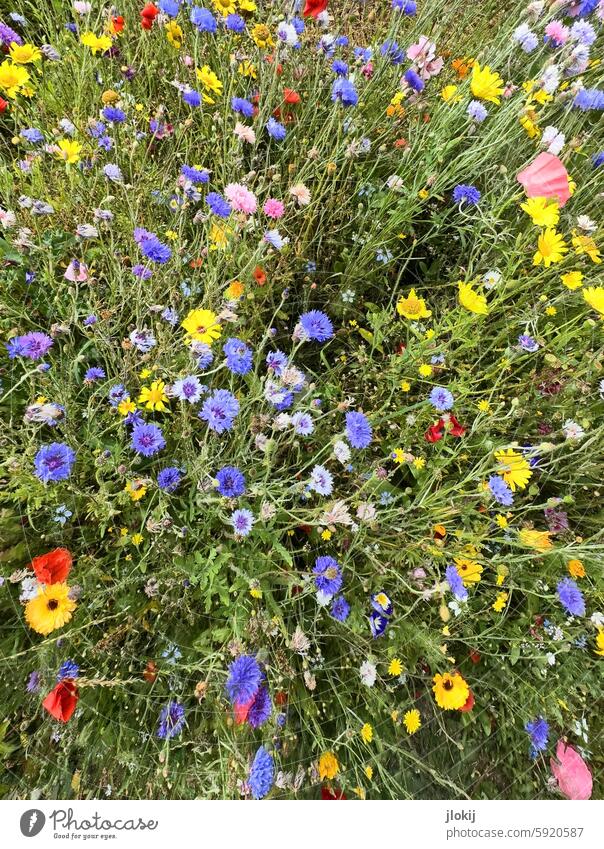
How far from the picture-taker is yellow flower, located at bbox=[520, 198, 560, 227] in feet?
4.77

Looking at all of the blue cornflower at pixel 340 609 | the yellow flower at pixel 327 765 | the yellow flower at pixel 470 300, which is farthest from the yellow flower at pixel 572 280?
the yellow flower at pixel 327 765

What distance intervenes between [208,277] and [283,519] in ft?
2.35

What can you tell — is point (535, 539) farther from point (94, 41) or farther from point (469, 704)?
point (94, 41)

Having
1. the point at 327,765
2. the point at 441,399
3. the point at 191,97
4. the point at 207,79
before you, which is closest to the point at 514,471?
the point at 441,399

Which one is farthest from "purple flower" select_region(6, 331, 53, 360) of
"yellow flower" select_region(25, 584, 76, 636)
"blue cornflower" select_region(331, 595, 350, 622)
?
"blue cornflower" select_region(331, 595, 350, 622)

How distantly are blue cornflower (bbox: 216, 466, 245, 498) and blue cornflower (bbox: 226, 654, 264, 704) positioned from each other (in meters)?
0.36

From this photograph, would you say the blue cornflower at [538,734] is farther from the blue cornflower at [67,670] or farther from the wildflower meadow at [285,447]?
the blue cornflower at [67,670]

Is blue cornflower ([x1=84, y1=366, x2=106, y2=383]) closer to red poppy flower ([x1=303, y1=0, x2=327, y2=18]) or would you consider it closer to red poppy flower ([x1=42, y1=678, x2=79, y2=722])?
red poppy flower ([x1=42, y1=678, x2=79, y2=722])

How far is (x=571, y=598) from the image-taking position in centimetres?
132

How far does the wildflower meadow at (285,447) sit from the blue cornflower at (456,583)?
1.5 inches

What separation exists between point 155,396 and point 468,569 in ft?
3.18
